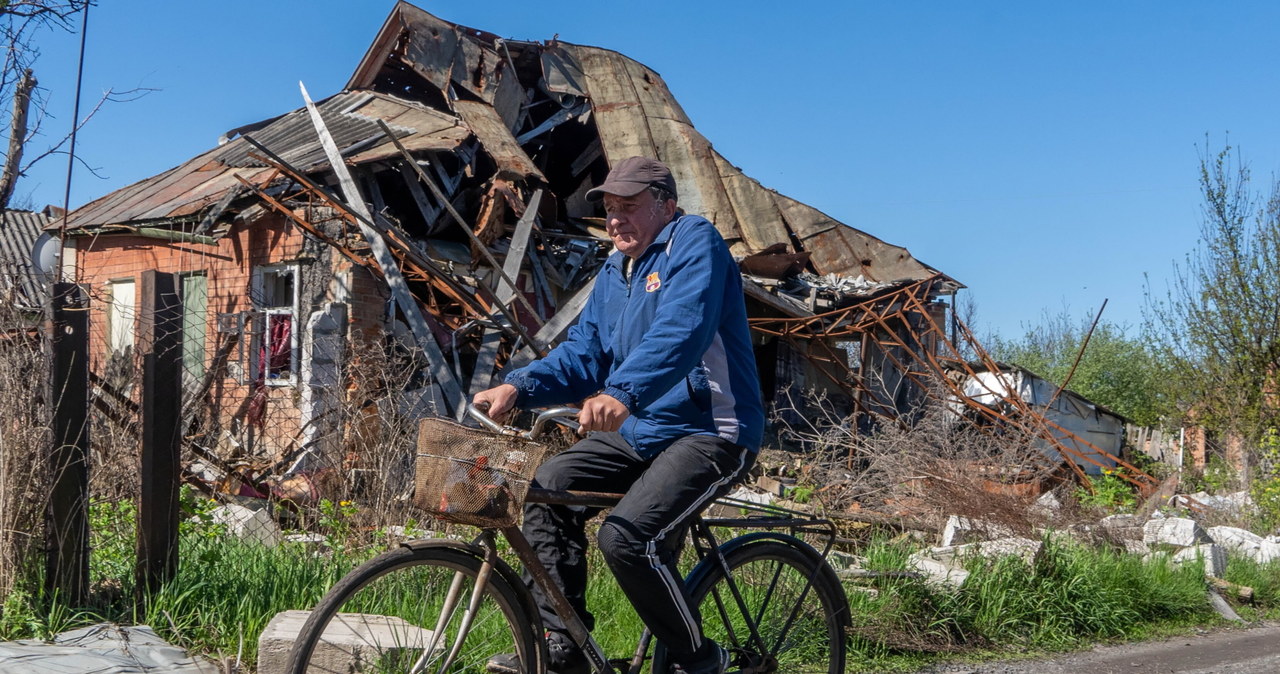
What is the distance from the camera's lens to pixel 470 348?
476 inches

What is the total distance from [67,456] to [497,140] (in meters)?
9.50

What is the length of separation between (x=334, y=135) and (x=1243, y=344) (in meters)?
12.6

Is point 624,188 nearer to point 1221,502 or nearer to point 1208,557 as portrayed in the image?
point 1208,557

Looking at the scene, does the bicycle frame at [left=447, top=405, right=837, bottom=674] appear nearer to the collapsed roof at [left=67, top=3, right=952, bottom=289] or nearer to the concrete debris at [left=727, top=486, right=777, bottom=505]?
the concrete debris at [left=727, top=486, right=777, bottom=505]

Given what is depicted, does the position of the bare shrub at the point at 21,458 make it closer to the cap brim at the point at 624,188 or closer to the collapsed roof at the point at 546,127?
the cap brim at the point at 624,188

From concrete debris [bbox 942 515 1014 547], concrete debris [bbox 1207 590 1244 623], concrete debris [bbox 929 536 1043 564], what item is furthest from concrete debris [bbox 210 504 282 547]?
concrete debris [bbox 1207 590 1244 623]

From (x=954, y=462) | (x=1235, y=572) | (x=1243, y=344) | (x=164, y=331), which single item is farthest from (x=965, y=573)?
(x=1243, y=344)

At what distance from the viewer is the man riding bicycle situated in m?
3.43

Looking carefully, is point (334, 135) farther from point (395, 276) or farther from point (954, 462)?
point (954, 462)

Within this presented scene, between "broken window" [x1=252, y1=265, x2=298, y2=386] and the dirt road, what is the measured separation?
8211mm

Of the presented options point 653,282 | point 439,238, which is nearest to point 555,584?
point 653,282

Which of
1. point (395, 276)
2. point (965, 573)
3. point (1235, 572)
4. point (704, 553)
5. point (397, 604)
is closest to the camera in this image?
point (397, 604)

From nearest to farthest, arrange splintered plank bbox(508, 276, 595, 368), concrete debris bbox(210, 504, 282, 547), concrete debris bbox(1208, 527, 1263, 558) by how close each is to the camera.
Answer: concrete debris bbox(210, 504, 282, 547)
concrete debris bbox(1208, 527, 1263, 558)
splintered plank bbox(508, 276, 595, 368)

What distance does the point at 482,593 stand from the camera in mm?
3338
